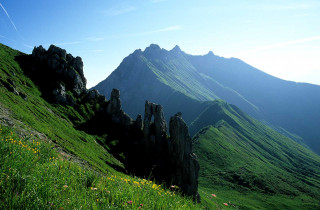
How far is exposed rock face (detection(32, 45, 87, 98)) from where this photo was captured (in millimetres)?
88838

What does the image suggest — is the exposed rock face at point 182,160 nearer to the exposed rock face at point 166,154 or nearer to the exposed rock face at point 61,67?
the exposed rock face at point 166,154

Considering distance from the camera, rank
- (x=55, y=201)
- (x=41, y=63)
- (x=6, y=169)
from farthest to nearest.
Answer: (x=41, y=63), (x=6, y=169), (x=55, y=201)

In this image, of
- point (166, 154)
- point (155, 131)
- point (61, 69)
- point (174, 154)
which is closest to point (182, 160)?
point (174, 154)

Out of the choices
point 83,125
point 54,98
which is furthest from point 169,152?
point 54,98

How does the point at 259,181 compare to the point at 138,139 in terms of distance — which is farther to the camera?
the point at 259,181

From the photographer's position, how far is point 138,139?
81.7 meters

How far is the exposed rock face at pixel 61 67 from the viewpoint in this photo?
88838mm

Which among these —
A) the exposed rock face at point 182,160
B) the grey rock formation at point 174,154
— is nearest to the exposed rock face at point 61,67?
the grey rock formation at point 174,154

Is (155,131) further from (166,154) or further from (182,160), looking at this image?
(182,160)

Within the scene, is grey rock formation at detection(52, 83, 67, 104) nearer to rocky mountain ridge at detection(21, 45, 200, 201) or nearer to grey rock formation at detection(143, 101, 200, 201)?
rocky mountain ridge at detection(21, 45, 200, 201)

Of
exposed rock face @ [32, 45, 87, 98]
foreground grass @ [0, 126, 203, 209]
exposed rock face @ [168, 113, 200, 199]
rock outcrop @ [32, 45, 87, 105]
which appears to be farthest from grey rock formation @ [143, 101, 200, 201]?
foreground grass @ [0, 126, 203, 209]

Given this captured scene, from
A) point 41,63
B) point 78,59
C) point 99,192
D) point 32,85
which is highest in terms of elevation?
point 78,59

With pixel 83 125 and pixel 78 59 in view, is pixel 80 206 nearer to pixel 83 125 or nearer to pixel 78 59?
pixel 83 125

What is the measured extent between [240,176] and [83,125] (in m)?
138
